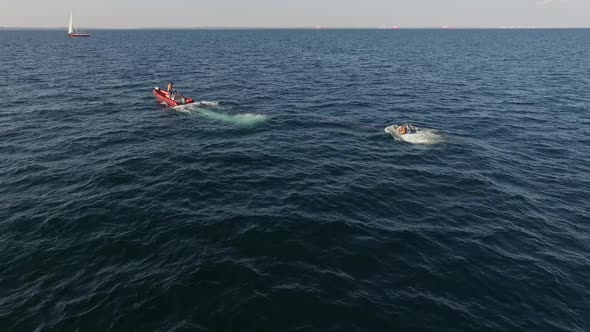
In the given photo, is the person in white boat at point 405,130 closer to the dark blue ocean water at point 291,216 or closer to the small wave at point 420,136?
the small wave at point 420,136

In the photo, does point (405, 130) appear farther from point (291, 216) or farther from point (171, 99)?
point (171, 99)

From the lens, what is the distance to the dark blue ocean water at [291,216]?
15.0m

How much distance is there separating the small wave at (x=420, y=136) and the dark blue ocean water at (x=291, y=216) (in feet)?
0.93

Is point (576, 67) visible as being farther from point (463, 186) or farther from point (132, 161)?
point (132, 161)

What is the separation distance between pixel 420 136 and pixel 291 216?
2080 cm

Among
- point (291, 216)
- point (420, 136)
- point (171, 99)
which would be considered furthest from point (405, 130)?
point (171, 99)

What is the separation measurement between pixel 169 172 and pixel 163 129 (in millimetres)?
12217

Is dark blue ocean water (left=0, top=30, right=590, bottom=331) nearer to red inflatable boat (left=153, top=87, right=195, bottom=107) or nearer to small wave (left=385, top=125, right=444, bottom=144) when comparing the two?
small wave (left=385, top=125, right=444, bottom=144)

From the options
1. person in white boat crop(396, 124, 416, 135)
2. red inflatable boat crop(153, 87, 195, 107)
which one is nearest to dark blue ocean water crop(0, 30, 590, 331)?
red inflatable boat crop(153, 87, 195, 107)

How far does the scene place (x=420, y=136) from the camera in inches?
1417

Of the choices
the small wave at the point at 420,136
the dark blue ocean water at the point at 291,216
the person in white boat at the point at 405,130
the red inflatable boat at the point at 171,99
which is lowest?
the dark blue ocean water at the point at 291,216

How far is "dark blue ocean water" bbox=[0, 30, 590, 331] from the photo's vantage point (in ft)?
49.4

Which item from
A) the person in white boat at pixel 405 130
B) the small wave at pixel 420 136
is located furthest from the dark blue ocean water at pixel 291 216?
the person in white boat at pixel 405 130

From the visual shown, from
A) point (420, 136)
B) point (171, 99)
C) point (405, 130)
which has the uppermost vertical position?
point (171, 99)
